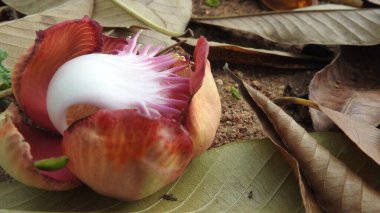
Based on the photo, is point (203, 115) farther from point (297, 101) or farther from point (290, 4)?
point (290, 4)

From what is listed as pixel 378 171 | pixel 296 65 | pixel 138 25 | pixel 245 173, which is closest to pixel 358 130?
pixel 378 171

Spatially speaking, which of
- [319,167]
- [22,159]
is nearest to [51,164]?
[22,159]

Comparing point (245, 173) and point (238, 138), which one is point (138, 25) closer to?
point (238, 138)

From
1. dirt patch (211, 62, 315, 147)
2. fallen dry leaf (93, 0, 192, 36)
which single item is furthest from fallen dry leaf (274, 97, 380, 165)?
fallen dry leaf (93, 0, 192, 36)

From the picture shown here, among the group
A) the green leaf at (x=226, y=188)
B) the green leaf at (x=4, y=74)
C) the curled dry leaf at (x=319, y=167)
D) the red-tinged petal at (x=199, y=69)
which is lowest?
the green leaf at (x=226, y=188)

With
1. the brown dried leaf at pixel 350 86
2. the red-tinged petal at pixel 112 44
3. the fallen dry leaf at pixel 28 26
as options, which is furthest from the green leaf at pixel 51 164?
the brown dried leaf at pixel 350 86

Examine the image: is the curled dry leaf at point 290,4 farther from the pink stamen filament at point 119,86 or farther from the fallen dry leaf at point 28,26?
the pink stamen filament at point 119,86
